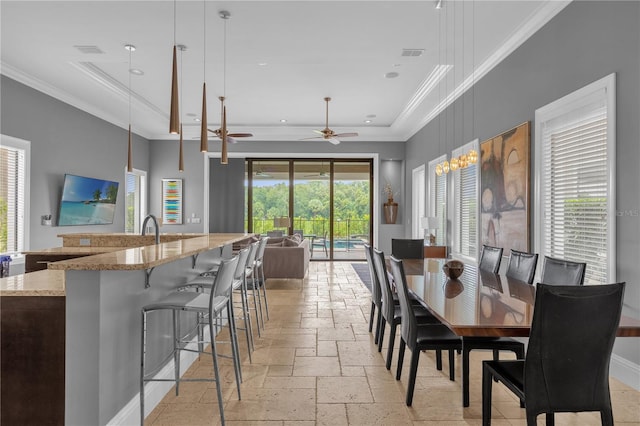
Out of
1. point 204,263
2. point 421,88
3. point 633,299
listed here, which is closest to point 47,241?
point 204,263

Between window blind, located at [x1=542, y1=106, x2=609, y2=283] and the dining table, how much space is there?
0.63 m

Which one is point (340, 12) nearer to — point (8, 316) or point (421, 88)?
point (421, 88)

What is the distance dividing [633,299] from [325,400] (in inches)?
89.9

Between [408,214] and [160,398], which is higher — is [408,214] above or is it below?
above

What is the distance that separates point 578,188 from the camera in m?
3.20

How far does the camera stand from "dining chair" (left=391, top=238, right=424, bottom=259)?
16.2 feet

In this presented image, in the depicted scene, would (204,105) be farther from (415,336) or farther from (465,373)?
(465,373)

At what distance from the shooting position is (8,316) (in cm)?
186

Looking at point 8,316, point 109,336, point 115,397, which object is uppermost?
point 8,316

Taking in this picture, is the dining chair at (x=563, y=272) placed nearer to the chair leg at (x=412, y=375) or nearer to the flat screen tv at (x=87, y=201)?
the chair leg at (x=412, y=375)

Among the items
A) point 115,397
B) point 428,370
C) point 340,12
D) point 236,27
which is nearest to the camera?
point 115,397

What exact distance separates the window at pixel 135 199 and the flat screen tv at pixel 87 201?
70cm

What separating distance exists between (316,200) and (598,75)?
23.0ft

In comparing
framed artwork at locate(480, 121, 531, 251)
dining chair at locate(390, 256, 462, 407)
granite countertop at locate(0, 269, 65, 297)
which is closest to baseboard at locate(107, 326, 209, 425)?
granite countertop at locate(0, 269, 65, 297)
